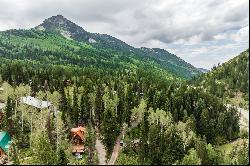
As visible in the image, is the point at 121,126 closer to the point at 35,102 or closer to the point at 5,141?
the point at 5,141

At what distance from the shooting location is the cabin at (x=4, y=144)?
11961 cm

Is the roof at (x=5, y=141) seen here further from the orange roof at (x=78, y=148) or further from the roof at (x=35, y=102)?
the roof at (x=35, y=102)

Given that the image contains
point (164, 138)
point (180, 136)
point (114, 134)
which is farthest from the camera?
point (114, 134)

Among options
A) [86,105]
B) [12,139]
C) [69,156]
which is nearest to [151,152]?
[69,156]

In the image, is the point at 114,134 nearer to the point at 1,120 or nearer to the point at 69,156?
the point at 69,156

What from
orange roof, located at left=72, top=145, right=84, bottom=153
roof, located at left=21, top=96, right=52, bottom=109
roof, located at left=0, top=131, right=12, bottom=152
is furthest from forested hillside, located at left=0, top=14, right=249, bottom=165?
roof, located at left=21, top=96, right=52, bottom=109

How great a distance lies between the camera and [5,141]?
124000mm

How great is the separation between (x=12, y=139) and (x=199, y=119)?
79744 mm

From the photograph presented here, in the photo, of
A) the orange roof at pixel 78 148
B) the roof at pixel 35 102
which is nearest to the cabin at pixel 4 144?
the orange roof at pixel 78 148

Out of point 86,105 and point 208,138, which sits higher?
point 86,105

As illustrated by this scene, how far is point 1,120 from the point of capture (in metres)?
144

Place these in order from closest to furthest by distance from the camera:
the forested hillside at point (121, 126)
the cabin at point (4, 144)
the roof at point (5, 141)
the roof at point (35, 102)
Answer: the forested hillside at point (121, 126), the cabin at point (4, 144), the roof at point (5, 141), the roof at point (35, 102)

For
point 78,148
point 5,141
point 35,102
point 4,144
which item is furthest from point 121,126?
point 35,102

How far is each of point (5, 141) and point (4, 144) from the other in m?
1.84
